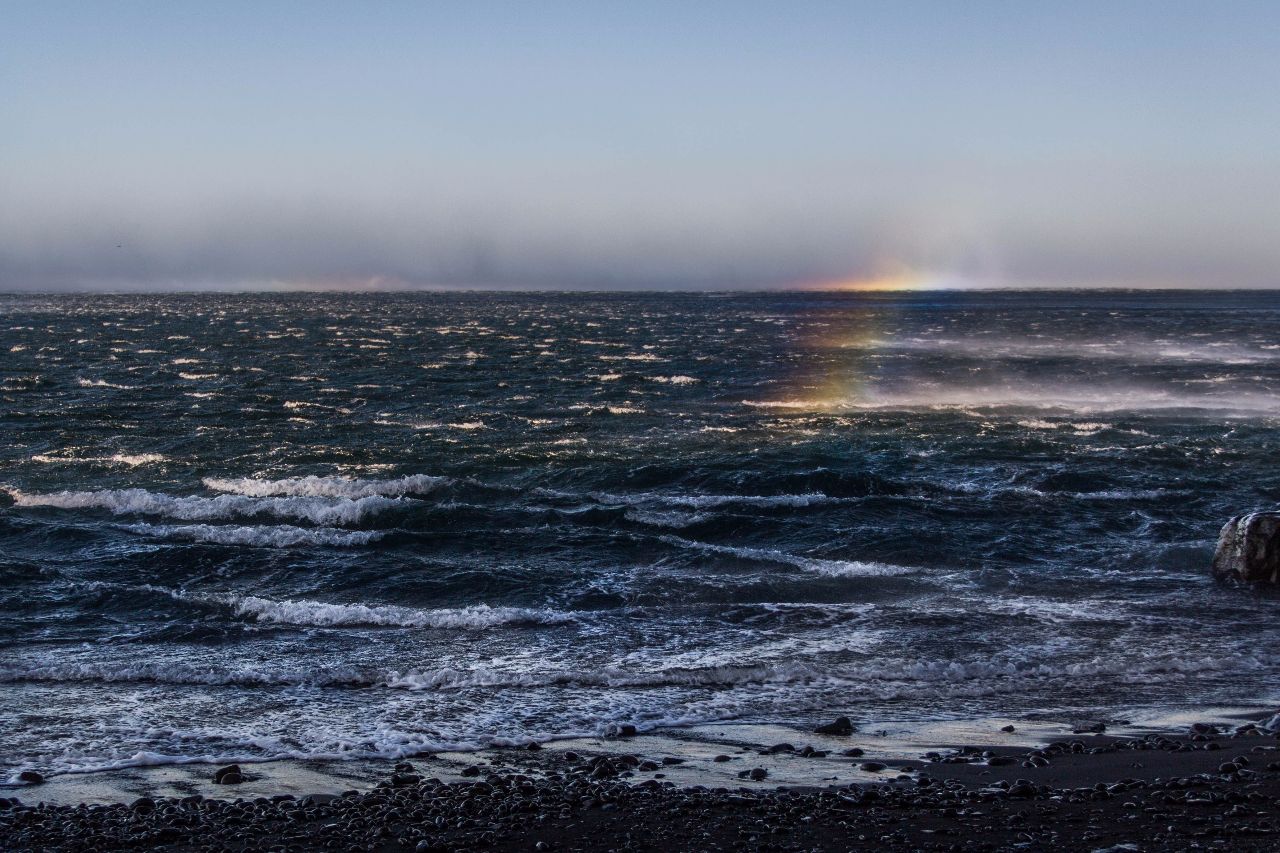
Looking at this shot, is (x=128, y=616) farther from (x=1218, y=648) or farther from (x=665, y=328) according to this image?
(x=665, y=328)

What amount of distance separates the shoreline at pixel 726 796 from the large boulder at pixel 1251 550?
8.07m

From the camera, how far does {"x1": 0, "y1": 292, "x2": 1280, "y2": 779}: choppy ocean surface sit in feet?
44.2

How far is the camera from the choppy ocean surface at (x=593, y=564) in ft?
44.2

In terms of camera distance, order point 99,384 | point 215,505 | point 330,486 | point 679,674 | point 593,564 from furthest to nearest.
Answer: point 99,384
point 330,486
point 215,505
point 593,564
point 679,674

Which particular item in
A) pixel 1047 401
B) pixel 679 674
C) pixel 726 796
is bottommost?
pixel 679 674

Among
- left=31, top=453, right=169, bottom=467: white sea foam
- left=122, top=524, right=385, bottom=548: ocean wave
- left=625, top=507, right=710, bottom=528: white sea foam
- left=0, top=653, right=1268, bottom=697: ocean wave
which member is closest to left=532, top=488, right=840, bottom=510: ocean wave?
left=625, top=507, right=710, bottom=528: white sea foam

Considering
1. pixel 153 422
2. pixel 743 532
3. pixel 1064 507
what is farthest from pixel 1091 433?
pixel 153 422

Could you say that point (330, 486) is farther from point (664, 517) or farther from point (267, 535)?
point (664, 517)

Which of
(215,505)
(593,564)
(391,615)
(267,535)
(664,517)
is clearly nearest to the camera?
(391,615)

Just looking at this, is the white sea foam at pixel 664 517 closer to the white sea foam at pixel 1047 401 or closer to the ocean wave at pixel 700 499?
the ocean wave at pixel 700 499

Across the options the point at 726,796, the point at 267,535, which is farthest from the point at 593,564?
the point at 726,796

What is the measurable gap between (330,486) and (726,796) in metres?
20.3

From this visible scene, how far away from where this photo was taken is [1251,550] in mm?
19141

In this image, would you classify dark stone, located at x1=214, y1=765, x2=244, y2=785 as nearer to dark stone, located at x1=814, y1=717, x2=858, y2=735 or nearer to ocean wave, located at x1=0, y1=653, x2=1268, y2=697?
ocean wave, located at x1=0, y1=653, x2=1268, y2=697
